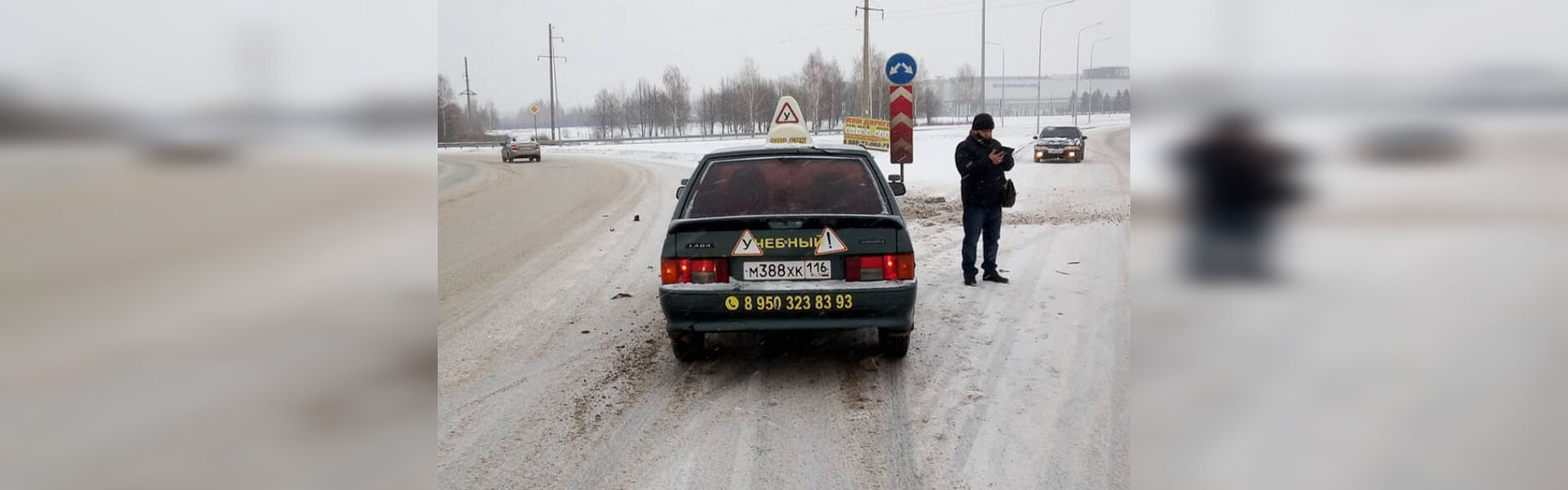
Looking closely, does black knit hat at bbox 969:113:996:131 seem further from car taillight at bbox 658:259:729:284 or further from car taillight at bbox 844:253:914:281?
car taillight at bbox 658:259:729:284

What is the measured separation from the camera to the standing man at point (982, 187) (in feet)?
23.8

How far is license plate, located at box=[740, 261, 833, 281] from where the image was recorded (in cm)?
479

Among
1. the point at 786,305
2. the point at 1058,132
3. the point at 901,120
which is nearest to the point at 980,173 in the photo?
the point at 786,305

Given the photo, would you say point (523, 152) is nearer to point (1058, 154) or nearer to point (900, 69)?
point (1058, 154)

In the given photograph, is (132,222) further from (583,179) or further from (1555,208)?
(583,179)

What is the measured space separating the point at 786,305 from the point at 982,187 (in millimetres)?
3257

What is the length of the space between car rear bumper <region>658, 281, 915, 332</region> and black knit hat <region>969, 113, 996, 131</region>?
2.79 m

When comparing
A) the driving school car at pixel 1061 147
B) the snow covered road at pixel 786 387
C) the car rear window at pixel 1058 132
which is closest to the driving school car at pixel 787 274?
the snow covered road at pixel 786 387

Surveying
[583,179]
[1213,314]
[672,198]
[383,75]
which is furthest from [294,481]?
[583,179]

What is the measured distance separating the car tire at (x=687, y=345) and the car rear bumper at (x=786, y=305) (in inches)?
12.3

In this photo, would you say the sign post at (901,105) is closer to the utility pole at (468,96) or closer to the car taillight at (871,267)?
the car taillight at (871,267)

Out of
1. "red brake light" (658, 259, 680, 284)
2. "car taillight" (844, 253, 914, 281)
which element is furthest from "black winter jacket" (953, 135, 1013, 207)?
"red brake light" (658, 259, 680, 284)

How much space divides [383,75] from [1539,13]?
136 cm

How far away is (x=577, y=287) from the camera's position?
7777 mm
